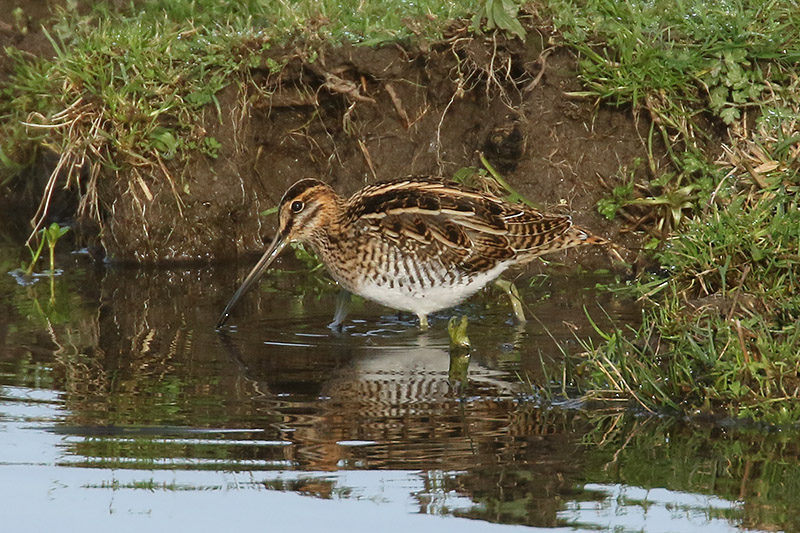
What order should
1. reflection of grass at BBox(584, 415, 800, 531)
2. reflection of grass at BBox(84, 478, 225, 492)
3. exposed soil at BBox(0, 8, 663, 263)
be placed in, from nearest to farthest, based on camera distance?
reflection of grass at BBox(584, 415, 800, 531) < reflection of grass at BBox(84, 478, 225, 492) < exposed soil at BBox(0, 8, 663, 263)

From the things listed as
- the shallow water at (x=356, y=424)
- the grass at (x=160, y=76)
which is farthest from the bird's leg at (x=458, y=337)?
the grass at (x=160, y=76)

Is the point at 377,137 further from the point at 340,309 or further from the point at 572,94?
the point at 340,309

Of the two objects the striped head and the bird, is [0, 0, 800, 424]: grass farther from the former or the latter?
the striped head

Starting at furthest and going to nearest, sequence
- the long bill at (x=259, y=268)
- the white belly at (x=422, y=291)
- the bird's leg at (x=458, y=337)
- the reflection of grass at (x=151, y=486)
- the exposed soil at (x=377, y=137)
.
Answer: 1. the exposed soil at (x=377, y=137)
2. the long bill at (x=259, y=268)
3. the white belly at (x=422, y=291)
4. the bird's leg at (x=458, y=337)
5. the reflection of grass at (x=151, y=486)

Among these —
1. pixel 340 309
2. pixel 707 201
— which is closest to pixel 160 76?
pixel 340 309

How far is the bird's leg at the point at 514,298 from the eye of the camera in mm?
6992

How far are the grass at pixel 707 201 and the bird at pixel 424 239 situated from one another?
2.29 ft

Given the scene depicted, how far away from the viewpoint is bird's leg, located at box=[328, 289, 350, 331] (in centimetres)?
697

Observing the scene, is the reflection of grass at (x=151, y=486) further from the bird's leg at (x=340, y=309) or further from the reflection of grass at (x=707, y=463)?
the bird's leg at (x=340, y=309)

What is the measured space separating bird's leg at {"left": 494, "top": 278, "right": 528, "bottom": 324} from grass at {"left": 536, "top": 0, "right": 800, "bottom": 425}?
601 mm

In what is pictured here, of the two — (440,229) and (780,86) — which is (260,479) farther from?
(780,86)

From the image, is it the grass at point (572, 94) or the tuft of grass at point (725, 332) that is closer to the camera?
the tuft of grass at point (725, 332)

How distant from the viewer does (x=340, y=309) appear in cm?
714

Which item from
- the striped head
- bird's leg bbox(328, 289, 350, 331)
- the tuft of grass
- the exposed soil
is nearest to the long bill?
the striped head
